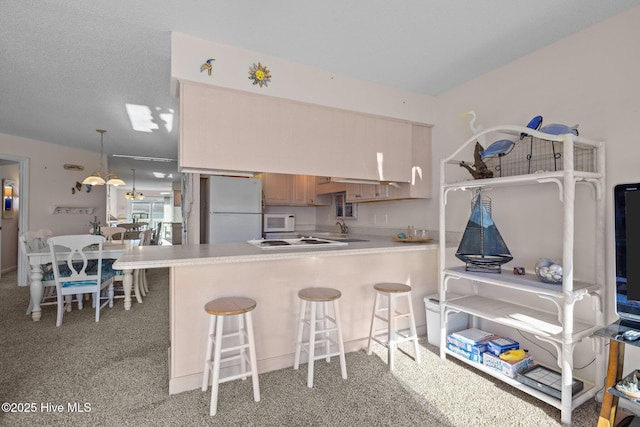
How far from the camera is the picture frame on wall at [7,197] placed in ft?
18.0

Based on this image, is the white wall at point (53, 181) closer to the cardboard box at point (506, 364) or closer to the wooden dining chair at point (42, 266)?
the wooden dining chair at point (42, 266)

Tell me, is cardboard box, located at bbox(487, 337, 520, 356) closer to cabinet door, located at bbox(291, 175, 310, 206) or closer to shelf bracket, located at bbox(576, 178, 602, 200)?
shelf bracket, located at bbox(576, 178, 602, 200)

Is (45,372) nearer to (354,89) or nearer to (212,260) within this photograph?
(212,260)

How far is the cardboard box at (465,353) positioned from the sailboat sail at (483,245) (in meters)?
0.62

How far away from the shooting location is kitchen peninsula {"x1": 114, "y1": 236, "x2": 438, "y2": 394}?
1.93m

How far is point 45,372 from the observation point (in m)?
2.14

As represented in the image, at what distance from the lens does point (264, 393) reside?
6.20 feet

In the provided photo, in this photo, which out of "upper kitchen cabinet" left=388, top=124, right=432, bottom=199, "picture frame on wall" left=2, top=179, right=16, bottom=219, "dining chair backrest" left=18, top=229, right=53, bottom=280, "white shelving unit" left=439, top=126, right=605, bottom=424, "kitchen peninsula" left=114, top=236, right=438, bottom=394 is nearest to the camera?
"white shelving unit" left=439, top=126, right=605, bottom=424

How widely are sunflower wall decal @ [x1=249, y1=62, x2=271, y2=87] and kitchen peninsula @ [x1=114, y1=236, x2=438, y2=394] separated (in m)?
1.31

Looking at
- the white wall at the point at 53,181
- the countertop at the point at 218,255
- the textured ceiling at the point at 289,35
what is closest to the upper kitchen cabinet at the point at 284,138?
the textured ceiling at the point at 289,35

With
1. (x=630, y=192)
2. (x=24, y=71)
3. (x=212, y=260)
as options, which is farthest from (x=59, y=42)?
(x=630, y=192)

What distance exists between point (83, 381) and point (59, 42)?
2.43m

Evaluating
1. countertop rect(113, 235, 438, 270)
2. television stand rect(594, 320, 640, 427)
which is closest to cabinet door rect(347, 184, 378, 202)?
countertop rect(113, 235, 438, 270)

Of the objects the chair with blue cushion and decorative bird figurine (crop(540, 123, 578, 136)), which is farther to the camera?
the chair with blue cushion
